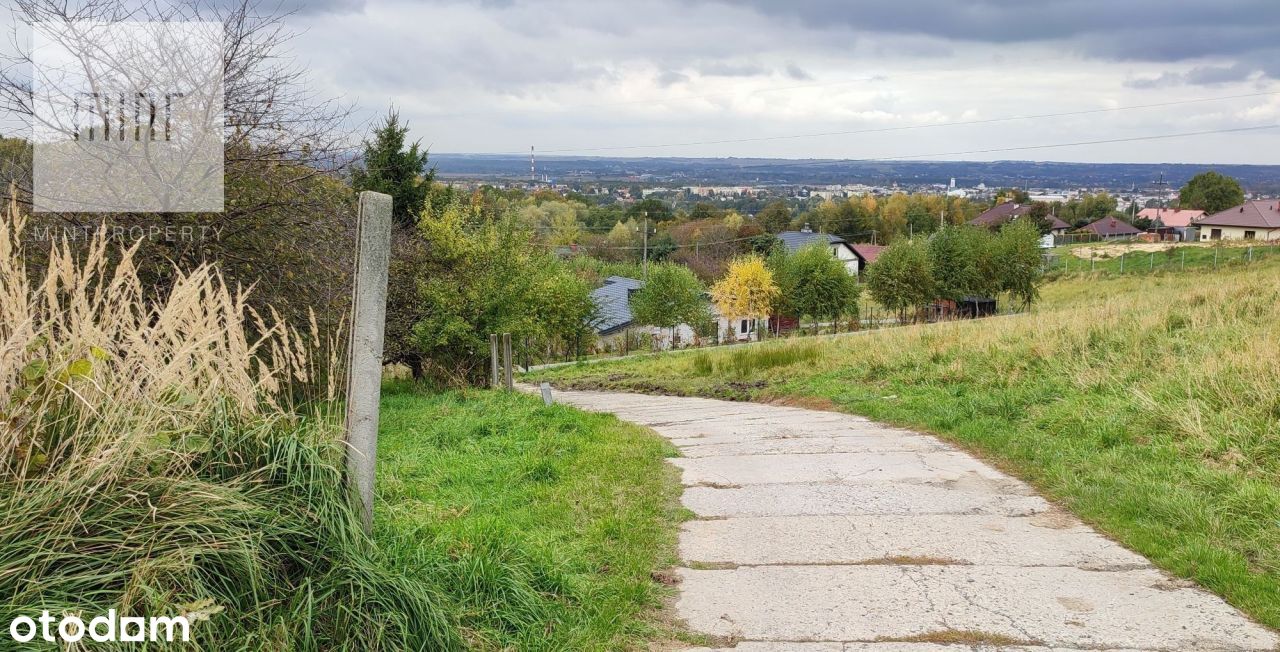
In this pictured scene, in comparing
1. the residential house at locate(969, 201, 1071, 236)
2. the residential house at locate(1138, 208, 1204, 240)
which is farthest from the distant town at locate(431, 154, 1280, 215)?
the residential house at locate(969, 201, 1071, 236)

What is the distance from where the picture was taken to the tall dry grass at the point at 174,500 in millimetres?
2613

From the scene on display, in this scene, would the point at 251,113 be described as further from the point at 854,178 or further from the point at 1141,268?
the point at 854,178

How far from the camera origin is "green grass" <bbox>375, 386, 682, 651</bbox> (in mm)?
3533

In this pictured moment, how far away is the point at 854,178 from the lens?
154 m

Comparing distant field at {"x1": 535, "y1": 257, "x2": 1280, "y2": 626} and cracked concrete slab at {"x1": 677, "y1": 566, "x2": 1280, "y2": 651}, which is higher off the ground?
distant field at {"x1": 535, "y1": 257, "x2": 1280, "y2": 626}

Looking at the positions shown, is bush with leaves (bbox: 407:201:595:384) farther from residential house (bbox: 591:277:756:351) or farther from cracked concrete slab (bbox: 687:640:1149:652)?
residential house (bbox: 591:277:756:351)

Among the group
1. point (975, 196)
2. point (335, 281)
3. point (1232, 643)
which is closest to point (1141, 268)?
point (335, 281)

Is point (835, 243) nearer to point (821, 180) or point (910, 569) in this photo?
point (821, 180)

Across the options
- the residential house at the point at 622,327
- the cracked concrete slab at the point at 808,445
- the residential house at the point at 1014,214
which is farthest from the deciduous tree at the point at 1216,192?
the cracked concrete slab at the point at 808,445

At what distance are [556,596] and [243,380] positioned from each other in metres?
1.60

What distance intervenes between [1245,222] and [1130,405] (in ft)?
265

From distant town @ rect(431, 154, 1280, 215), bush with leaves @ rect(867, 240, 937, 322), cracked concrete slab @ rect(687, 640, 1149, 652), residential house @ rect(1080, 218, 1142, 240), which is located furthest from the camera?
distant town @ rect(431, 154, 1280, 215)

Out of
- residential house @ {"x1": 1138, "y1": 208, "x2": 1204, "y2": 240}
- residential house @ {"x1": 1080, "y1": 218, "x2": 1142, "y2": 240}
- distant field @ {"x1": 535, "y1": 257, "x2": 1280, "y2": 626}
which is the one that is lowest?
distant field @ {"x1": 535, "y1": 257, "x2": 1280, "y2": 626}

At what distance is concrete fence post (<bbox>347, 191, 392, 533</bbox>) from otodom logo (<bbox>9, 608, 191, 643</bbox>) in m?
0.85
